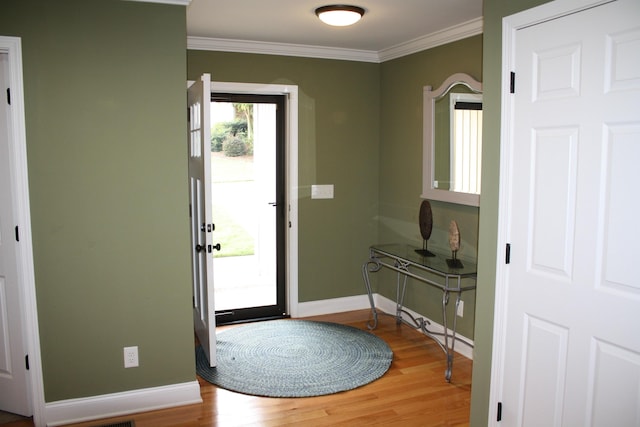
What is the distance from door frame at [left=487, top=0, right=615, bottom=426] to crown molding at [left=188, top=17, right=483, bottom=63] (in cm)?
147

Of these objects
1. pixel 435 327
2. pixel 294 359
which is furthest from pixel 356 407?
pixel 435 327

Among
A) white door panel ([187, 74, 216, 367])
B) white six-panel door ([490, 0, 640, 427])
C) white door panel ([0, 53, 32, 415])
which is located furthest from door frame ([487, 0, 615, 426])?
white door panel ([0, 53, 32, 415])

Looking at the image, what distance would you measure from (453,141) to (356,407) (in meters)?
2.13

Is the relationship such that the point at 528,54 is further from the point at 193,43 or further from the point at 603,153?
the point at 193,43

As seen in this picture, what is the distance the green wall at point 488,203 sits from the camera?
2566 mm

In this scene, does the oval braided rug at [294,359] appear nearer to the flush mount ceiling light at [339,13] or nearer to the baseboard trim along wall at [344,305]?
the baseboard trim along wall at [344,305]

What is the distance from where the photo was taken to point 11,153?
2.88m

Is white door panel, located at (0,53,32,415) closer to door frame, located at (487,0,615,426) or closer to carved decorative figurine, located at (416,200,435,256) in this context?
door frame, located at (487,0,615,426)

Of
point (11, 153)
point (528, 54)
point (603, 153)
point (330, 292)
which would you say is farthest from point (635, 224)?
point (330, 292)

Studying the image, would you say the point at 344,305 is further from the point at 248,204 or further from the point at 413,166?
the point at 413,166

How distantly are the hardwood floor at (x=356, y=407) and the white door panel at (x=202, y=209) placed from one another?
505 millimetres

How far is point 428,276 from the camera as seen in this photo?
14.8ft

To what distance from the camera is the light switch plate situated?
16.3 feet

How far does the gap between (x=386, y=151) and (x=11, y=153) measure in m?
3.22
